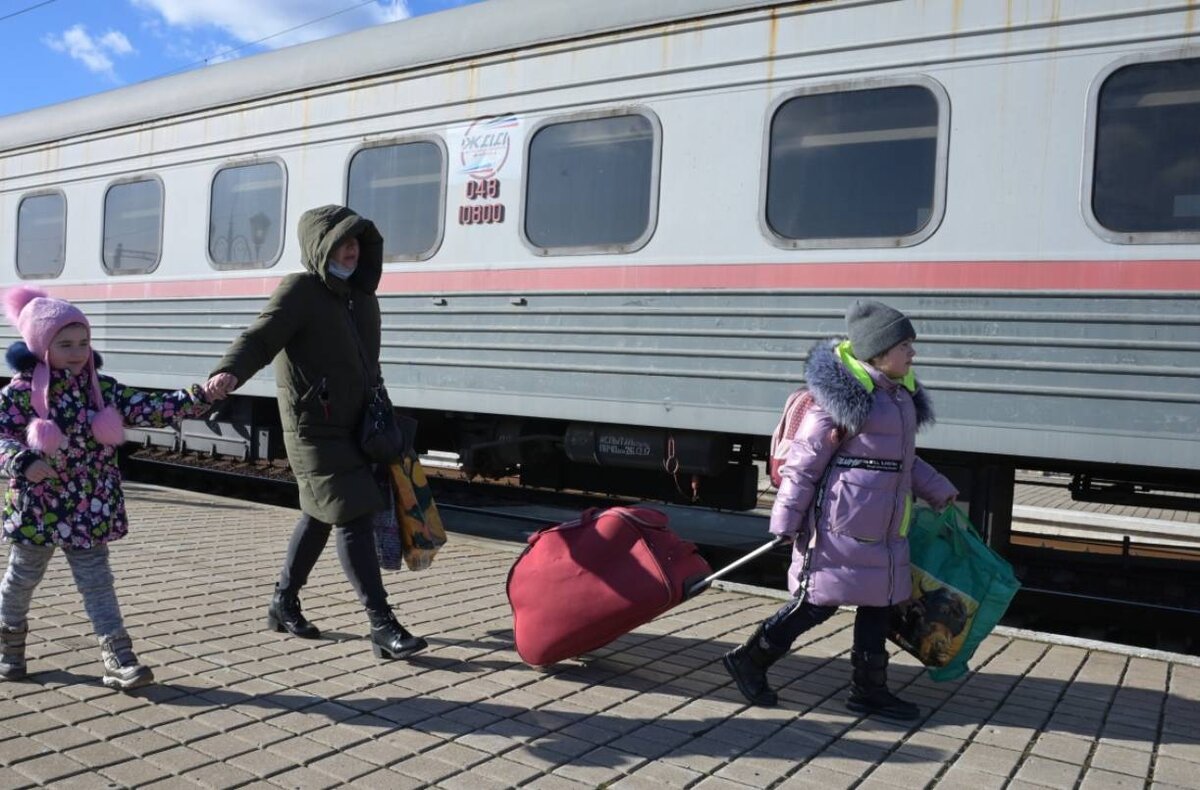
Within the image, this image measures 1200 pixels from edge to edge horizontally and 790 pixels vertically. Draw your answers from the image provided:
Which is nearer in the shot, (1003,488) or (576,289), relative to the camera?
(1003,488)

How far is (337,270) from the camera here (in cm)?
403

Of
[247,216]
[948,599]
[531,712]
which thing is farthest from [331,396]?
[247,216]

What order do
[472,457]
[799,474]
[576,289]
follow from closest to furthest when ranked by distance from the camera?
[799,474]
[576,289]
[472,457]

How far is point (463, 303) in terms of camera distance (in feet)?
21.2

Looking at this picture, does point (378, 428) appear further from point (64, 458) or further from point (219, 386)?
point (64, 458)

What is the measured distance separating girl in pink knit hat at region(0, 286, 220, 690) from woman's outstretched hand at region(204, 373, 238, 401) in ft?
0.06

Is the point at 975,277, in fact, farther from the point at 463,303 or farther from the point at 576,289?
the point at 463,303

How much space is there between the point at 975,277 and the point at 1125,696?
1919 mm

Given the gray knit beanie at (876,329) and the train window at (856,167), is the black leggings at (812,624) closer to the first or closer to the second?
the gray knit beanie at (876,329)

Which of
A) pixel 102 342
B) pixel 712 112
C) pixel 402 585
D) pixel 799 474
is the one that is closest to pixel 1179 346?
pixel 799 474

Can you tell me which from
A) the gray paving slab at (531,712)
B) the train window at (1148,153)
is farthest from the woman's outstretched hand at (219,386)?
the train window at (1148,153)

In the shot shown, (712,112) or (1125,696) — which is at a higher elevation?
(712,112)

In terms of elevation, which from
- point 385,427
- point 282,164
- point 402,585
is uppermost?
point 282,164

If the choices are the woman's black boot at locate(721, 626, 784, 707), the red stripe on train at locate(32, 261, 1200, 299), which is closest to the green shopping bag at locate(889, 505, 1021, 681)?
the woman's black boot at locate(721, 626, 784, 707)
